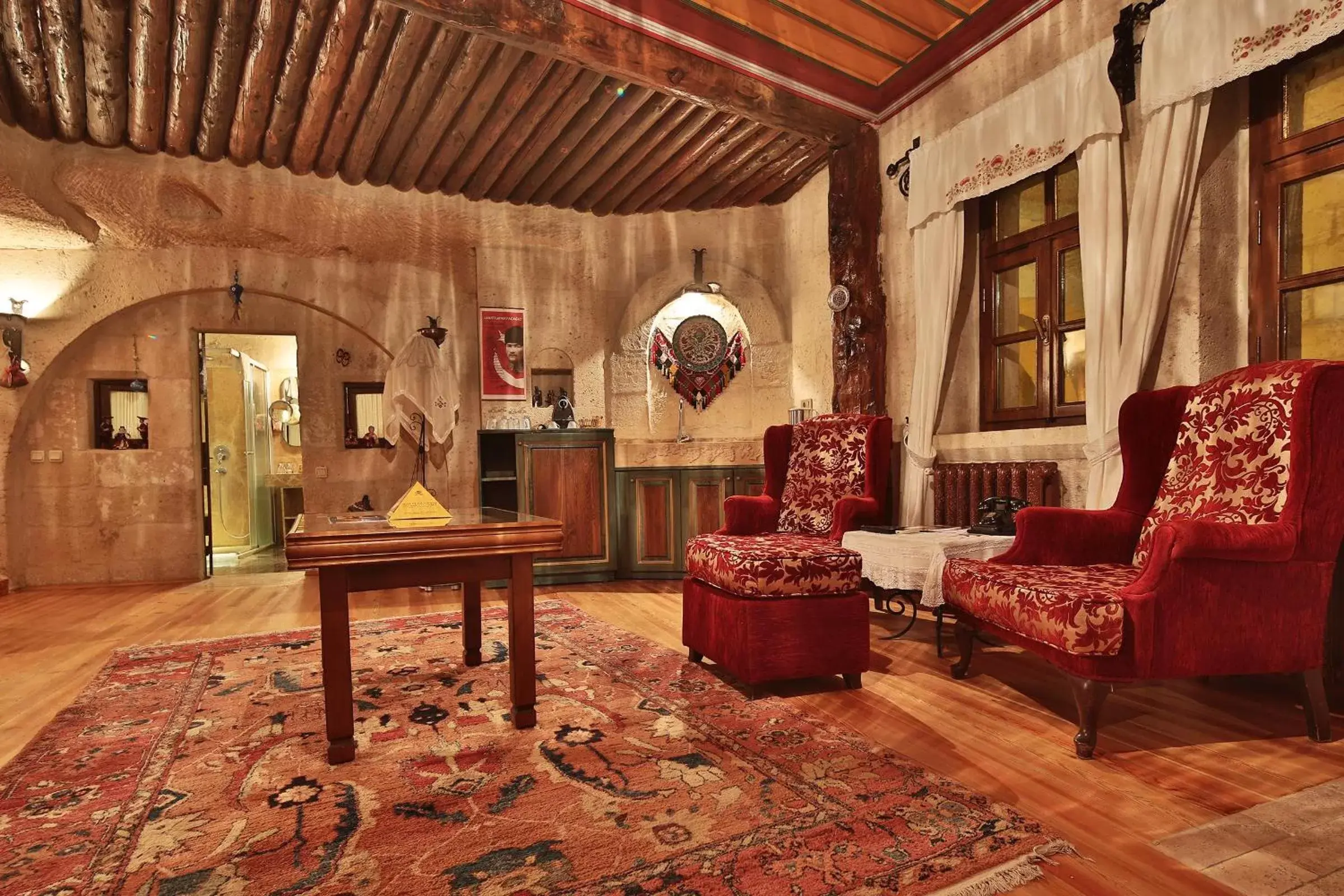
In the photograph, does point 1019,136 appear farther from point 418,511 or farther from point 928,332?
point 418,511

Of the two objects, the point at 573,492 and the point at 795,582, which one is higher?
the point at 573,492

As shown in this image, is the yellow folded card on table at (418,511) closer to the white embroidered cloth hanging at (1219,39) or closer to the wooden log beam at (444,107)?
the wooden log beam at (444,107)

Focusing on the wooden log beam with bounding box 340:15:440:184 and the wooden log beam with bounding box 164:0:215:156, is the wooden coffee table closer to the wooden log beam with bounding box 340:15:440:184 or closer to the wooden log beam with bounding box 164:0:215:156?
the wooden log beam with bounding box 340:15:440:184

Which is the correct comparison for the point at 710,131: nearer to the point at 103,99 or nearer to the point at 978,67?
the point at 978,67

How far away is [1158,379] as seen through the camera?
3.32 m

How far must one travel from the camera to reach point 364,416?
6.65 metres

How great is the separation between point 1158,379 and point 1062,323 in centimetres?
75

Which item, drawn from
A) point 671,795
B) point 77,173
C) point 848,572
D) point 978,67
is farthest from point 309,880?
point 77,173

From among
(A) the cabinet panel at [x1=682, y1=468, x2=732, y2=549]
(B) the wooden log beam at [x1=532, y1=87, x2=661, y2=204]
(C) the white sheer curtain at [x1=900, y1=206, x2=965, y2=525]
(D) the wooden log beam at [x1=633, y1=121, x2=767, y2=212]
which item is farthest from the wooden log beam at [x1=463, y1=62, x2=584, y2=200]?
(A) the cabinet panel at [x1=682, y1=468, x2=732, y2=549]

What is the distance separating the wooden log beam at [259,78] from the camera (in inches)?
159

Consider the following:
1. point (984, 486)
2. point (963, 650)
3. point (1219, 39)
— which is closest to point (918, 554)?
point (963, 650)

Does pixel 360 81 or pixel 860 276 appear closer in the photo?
pixel 360 81

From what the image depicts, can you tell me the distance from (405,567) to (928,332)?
3432 millimetres

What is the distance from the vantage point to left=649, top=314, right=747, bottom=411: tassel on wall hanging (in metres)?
6.53
